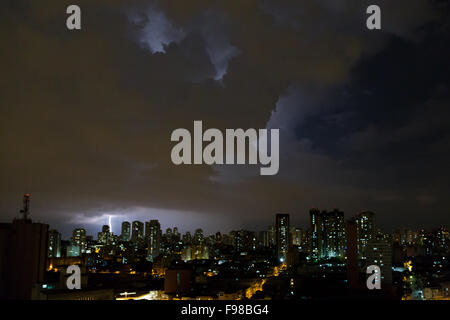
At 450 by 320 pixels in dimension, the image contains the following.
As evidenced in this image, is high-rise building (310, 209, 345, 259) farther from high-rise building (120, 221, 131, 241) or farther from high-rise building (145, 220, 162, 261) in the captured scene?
high-rise building (120, 221, 131, 241)

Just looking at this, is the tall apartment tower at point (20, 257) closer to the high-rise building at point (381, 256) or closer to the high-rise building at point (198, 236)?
the high-rise building at point (381, 256)

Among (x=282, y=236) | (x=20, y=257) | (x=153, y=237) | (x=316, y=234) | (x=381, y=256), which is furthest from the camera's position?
(x=153, y=237)

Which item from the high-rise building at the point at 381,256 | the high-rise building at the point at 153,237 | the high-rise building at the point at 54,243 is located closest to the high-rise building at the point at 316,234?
the high-rise building at the point at 381,256

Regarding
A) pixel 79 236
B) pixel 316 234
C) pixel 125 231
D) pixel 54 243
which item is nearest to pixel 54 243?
pixel 54 243

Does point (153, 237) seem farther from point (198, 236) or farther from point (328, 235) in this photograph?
Result: point (328, 235)
